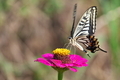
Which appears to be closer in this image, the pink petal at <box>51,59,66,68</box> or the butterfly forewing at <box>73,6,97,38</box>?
the pink petal at <box>51,59,66,68</box>

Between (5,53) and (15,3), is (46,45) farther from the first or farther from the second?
(15,3)

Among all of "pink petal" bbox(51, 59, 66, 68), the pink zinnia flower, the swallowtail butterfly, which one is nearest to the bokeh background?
the swallowtail butterfly

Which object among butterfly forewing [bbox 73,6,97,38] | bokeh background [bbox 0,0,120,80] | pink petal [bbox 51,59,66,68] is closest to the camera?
pink petal [bbox 51,59,66,68]

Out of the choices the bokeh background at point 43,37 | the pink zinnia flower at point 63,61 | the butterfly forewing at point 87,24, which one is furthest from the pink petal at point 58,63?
the bokeh background at point 43,37

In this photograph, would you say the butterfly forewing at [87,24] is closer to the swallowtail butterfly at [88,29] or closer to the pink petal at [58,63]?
the swallowtail butterfly at [88,29]

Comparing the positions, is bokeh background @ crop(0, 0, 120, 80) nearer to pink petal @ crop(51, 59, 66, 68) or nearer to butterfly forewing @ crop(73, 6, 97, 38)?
butterfly forewing @ crop(73, 6, 97, 38)

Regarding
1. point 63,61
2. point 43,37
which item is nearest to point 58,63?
point 63,61

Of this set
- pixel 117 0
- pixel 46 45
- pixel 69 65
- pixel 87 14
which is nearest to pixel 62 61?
pixel 69 65
